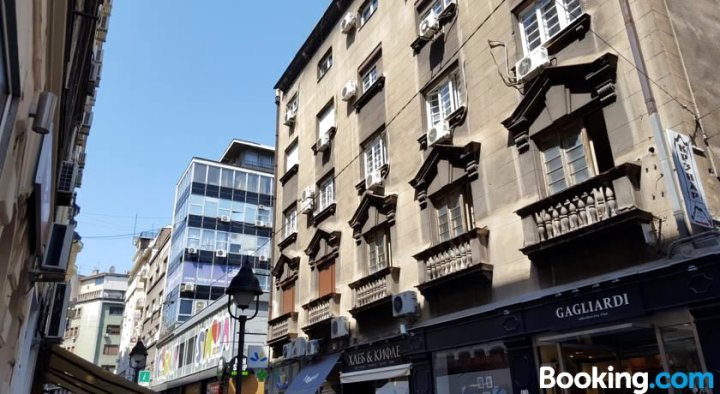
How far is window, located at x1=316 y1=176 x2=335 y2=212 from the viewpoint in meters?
18.5

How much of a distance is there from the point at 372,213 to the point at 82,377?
8482 mm

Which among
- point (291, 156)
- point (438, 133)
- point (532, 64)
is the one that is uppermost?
point (291, 156)

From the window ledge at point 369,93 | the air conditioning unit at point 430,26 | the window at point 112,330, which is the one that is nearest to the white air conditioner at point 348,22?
the window ledge at point 369,93

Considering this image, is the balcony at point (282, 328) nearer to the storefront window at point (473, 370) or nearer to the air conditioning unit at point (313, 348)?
the air conditioning unit at point (313, 348)

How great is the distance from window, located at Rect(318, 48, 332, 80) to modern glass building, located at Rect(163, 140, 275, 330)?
63.5 ft

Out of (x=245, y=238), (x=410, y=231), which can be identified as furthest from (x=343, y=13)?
(x=245, y=238)

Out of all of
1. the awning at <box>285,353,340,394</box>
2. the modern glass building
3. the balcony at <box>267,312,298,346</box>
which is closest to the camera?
the awning at <box>285,353,340,394</box>

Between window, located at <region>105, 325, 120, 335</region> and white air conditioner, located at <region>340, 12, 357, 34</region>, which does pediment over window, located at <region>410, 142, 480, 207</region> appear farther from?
window, located at <region>105, 325, 120, 335</region>

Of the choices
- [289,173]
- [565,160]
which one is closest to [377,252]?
[565,160]

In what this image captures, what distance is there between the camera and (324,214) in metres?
18.2

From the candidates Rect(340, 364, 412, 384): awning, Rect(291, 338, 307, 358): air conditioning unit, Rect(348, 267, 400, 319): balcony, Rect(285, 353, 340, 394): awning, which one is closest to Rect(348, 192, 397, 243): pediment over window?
Rect(348, 267, 400, 319): balcony

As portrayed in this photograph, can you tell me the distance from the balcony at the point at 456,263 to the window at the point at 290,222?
30.6 ft

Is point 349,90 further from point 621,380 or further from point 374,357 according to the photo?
point 621,380

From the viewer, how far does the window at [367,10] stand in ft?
59.3
